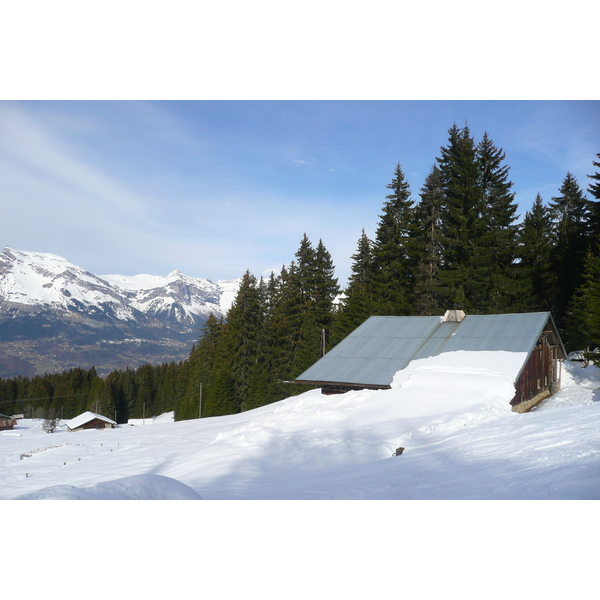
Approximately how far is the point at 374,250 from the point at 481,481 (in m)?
27.0

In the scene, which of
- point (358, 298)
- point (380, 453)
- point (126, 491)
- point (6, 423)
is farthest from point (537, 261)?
point (6, 423)

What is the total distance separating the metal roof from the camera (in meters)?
13.3

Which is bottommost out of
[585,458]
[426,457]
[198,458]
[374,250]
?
[198,458]

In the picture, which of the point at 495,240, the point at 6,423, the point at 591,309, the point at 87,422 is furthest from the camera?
the point at 6,423

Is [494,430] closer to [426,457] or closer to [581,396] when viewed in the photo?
[426,457]

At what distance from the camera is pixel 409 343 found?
14.7 meters

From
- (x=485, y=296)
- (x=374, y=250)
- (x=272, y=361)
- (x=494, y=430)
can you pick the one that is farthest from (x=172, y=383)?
(x=494, y=430)

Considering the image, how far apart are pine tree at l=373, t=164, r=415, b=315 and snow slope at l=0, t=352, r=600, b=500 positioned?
54.2ft

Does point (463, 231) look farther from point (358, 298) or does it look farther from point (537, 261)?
point (358, 298)

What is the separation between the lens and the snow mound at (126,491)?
14.4 ft

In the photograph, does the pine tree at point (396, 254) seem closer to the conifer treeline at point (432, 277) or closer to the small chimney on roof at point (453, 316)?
the conifer treeline at point (432, 277)

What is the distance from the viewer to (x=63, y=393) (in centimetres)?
7369

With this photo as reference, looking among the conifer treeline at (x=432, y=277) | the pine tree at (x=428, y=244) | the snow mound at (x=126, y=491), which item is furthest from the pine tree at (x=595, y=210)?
the snow mound at (x=126, y=491)

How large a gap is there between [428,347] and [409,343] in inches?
32.3
